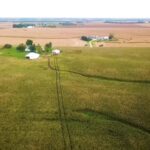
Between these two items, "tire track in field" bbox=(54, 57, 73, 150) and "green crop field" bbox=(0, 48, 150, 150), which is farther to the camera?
"green crop field" bbox=(0, 48, 150, 150)

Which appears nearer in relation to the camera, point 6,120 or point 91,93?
point 6,120

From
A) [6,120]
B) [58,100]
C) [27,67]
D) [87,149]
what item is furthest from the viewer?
[27,67]

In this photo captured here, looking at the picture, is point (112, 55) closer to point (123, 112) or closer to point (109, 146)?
point (123, 112)

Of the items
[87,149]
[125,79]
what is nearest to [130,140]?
[87,149]

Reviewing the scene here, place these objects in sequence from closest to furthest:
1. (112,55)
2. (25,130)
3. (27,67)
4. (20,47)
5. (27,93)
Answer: (25,130) < (27,93) < (27,67) < (112,55) < (20,47)

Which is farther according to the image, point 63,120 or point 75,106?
point 75,106

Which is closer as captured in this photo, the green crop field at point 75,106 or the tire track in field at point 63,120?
the tire track in field at point 63,120

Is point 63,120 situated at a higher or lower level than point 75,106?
lower

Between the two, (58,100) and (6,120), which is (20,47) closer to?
(58,100)
